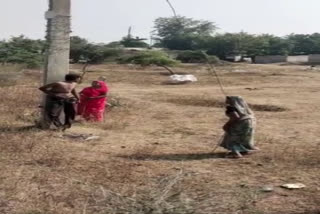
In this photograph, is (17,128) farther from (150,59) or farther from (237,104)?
(150,59)

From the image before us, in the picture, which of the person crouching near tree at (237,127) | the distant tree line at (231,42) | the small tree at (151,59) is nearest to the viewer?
the person crouching near tree at (237,127)

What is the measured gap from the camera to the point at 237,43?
5838 cm

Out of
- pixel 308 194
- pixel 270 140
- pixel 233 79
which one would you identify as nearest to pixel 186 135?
pixel 270 140

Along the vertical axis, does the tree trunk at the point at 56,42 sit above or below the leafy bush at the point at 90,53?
above

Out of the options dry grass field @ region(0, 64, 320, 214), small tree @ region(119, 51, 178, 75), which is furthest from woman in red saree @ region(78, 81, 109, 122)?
small tree @ region(119, 51, 178, 75)

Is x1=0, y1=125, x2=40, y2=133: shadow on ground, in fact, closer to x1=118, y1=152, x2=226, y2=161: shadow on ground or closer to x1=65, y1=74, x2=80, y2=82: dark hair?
x1=65, y1=74, x2=80, y2=82: dark hair

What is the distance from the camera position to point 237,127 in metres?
8.03

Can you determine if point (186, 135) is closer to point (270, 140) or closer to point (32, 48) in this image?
point (270, 140)

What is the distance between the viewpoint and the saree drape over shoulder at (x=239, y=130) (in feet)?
26.3

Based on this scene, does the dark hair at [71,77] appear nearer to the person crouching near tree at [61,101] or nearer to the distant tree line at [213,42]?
the person crouching near tree at [61,101]

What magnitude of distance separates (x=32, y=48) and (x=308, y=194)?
3443 centimetres

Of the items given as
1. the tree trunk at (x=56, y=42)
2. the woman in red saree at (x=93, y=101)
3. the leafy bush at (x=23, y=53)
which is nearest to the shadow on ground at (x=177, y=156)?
the tree trunk at (x=56, y=42)

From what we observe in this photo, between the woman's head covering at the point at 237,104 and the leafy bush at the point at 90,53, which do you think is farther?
the leafy bush at the point at 90,53

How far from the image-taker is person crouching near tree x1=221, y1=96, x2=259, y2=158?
A: 8016 millimetres
